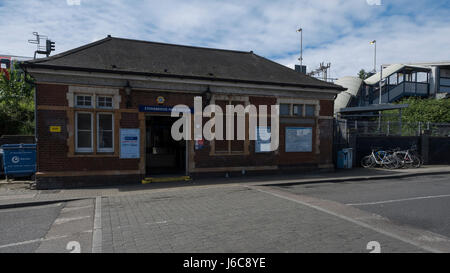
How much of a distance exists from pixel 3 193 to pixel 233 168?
315 inches

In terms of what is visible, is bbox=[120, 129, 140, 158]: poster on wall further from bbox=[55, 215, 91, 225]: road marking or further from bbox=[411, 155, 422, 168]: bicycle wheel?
bbox=[411, 155, 422, 168]: bicycle wheel

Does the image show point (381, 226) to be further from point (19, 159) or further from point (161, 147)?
point (19, 159)

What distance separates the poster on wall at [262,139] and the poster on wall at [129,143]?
4.96 meters

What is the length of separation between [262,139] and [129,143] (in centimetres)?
551

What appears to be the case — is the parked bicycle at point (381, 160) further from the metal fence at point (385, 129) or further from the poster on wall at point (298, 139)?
the poster on wall at point (298, 139)

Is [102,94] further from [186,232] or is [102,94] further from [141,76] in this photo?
[186,232]

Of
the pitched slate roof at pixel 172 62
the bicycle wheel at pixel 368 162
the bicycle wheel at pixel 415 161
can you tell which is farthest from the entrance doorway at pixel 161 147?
the bicycle wheel at pixel 415 161

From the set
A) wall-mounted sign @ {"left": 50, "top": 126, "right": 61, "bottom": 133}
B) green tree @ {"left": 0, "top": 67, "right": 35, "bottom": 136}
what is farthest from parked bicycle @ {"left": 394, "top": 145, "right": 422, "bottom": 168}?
green tree @ {"left": 0, "top": 67, "right": 35, "bottom": 136}

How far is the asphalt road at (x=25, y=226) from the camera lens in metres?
4.73

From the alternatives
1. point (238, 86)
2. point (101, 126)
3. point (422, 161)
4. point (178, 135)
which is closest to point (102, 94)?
point (101, 126)

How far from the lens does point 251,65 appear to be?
1405 cm

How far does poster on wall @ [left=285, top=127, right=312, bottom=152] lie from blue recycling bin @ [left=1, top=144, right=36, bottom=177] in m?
10.5

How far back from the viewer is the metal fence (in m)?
15.9

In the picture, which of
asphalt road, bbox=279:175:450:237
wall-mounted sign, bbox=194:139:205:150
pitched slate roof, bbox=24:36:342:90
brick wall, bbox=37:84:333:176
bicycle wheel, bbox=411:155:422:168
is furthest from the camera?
bicycle wheel, bbox=411:155:422:168
